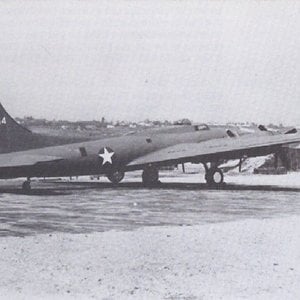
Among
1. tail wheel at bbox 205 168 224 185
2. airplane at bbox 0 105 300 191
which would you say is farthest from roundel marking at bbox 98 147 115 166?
tail wheel at bbox 205 168 224 185

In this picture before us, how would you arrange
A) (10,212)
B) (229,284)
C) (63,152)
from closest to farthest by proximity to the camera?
(229,284), (10,212), (63,152)

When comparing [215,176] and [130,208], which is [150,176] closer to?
[215,176]

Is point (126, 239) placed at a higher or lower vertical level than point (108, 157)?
lower

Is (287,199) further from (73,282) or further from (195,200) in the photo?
(73,282)

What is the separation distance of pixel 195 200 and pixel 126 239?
931 cm

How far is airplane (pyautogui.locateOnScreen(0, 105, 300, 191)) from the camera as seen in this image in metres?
24.2

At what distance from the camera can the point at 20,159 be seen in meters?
23.4

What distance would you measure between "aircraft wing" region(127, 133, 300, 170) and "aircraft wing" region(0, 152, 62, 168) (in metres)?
5.10

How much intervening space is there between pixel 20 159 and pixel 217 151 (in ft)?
31.7

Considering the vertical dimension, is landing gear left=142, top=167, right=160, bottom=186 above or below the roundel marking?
below

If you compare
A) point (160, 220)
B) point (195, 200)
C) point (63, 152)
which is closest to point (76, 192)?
point (63, 152)

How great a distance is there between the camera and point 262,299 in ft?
25.4

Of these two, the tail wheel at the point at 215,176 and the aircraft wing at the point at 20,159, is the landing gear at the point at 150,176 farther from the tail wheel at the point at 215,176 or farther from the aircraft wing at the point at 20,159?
the aircraft wing at the point at 20,159

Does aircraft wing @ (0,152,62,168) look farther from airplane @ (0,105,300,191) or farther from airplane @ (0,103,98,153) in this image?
airplane @ (0,103,98,153)
